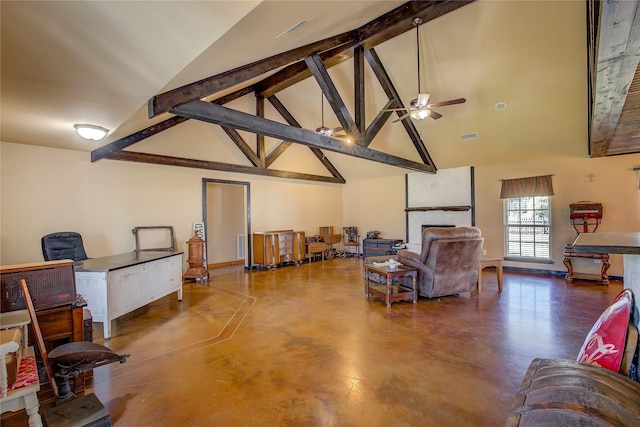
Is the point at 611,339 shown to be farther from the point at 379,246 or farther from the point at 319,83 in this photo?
the point at 379,246

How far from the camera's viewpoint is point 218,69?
9.59 feet

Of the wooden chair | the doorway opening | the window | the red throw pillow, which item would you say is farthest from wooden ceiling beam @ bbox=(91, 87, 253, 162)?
the window

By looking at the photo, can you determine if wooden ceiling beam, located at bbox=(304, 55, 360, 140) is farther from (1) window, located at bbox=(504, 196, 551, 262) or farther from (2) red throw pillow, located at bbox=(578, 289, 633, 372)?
(1) window, located at bbox=(504, 196, 551, 262)

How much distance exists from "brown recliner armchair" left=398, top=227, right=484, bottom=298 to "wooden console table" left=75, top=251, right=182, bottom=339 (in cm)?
386

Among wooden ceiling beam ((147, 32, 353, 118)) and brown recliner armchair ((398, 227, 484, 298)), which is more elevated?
wooden ceiling beam ((147, 32, 353, 118))

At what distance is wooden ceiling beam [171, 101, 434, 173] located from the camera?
3192 millimetres

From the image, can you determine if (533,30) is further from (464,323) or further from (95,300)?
(95,300)

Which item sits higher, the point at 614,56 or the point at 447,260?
the point at 614,56

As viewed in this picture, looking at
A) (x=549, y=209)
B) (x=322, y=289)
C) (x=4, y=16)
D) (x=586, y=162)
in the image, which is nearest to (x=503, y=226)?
(x=549, y=209)

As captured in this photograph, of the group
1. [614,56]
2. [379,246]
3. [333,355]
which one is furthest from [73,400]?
[379,246]

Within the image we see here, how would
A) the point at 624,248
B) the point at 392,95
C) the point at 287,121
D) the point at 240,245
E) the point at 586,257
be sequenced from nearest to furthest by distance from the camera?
1. the point at 624,248
2. the point at 586,257
3. the point at 392,95
4. the point at 287,121
5. the point at 240,245

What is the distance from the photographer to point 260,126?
3.82 metres

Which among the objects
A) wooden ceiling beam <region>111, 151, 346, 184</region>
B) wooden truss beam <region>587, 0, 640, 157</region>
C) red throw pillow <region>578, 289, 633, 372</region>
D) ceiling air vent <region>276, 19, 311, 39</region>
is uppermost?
ceiling air vent <region>276, 19, 311, 39</region>

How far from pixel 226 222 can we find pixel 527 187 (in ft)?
25.6
